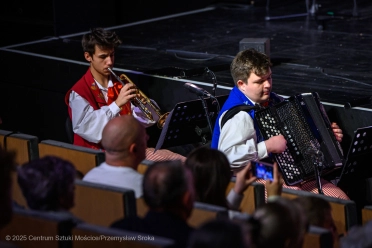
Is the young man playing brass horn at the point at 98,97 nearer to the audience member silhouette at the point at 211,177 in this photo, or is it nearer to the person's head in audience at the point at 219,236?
the audience member silhouette at the point at 211,177

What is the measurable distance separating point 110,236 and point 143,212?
0.74 m

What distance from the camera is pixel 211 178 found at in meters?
3.74

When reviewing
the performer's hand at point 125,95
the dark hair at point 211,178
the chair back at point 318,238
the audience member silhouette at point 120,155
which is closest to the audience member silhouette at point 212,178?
the dark hair at point 211,178

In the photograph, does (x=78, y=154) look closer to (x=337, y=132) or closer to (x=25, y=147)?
(x=25, y=147)

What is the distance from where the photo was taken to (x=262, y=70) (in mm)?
5223

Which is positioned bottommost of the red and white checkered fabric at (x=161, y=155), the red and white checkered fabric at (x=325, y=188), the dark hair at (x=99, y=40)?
the red and white checkered fabric at (x=325, y=188)

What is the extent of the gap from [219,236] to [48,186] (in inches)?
40.4

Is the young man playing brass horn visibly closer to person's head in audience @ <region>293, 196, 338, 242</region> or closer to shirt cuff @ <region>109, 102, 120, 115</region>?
shirt cuff @ <region>109, 102, 120, 115</region>

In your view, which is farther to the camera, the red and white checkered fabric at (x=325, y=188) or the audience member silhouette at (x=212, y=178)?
the red and white checkered fabric at (x=325, y=188)

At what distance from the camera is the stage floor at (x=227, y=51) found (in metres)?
6.83

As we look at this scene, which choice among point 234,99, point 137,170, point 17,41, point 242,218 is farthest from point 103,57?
point 17,41

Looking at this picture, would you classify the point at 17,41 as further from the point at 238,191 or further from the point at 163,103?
the point at 238,191

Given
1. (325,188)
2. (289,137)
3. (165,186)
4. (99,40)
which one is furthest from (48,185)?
(99,40)

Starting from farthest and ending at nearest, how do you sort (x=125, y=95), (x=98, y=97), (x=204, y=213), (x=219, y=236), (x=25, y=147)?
(x=98, y=97), (x=125, y=95), (x=25, y=147), (x=204, y=213), (x=219, y=236)
